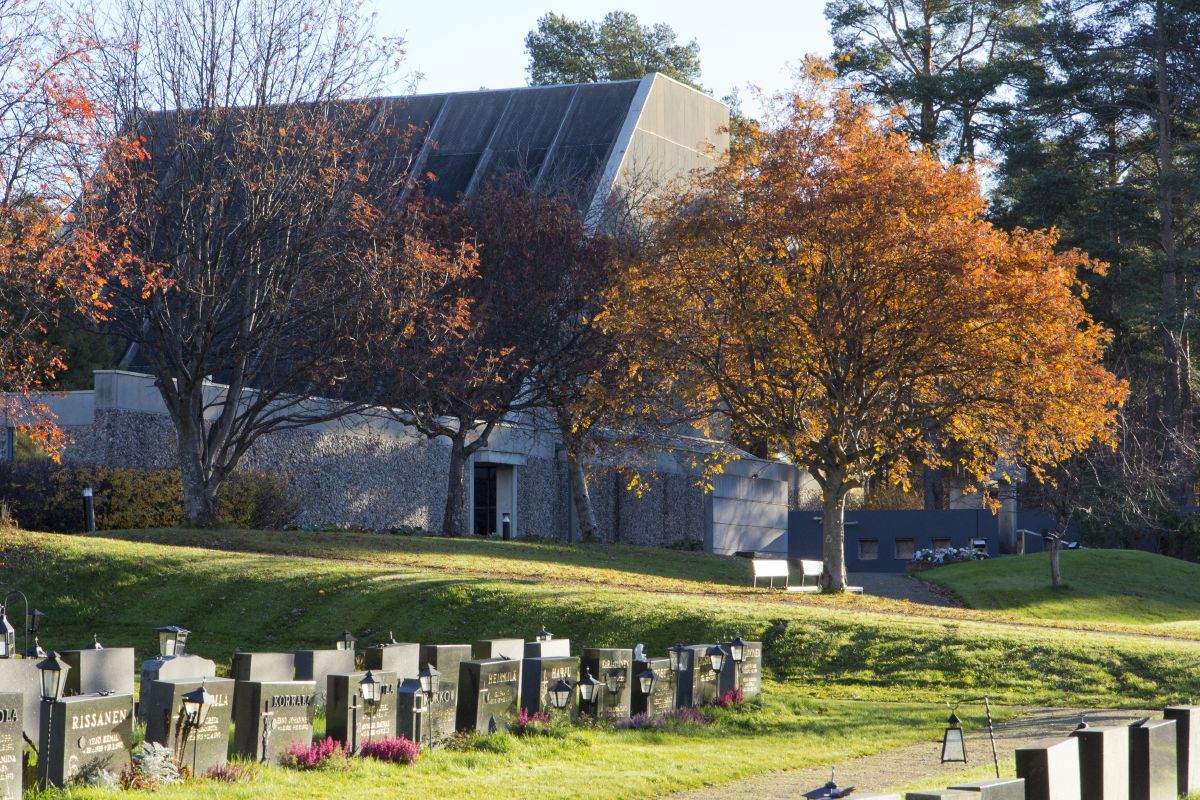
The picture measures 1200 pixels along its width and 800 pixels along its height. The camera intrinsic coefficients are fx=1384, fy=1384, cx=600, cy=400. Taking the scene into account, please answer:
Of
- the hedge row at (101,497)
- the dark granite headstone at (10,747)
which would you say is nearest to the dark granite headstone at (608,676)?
the dark granite headstone at (10,747)

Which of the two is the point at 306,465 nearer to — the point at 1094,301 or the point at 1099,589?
the point at 1099,589

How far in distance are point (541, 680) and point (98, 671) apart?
3.68 metres

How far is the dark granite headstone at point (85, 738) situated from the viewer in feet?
27.5

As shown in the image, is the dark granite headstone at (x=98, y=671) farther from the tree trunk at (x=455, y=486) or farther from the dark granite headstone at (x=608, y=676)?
the tree trunk at (x=455, y=486)

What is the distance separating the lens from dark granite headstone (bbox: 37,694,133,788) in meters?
8.37

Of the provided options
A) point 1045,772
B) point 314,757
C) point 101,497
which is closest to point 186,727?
point 314,757

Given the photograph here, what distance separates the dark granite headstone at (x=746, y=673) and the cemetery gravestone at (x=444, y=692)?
2.97 meters

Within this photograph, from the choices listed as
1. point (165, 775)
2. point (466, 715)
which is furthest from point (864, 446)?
point (165, 775)

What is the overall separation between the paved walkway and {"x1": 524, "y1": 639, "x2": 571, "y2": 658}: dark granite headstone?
310cm

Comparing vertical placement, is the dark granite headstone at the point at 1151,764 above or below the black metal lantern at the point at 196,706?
below

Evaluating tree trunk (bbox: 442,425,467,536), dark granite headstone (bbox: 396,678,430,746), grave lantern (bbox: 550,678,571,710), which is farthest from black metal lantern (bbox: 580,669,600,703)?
tree trunk (bbox: 442,425,467,536)

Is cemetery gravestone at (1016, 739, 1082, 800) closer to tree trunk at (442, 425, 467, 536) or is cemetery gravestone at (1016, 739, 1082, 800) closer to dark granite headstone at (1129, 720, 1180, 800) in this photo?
dark granite headstone at (1129, 720, 1180, 800)

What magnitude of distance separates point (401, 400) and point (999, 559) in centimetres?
1768

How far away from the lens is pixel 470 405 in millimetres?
28062
